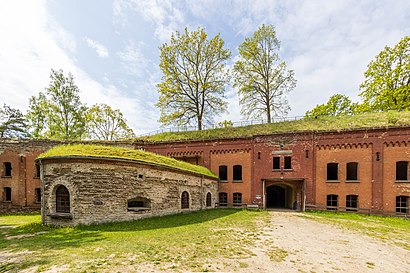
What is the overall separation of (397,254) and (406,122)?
13.3 m

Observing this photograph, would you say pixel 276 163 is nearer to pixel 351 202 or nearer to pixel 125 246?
pixel 351 202

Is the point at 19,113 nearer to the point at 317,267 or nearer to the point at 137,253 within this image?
the point at 137,253

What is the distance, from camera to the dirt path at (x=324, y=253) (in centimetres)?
611

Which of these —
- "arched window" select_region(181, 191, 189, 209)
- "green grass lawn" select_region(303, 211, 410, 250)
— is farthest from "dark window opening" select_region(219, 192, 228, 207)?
"green grass lawn" select_region(303, 211, 410, 250)

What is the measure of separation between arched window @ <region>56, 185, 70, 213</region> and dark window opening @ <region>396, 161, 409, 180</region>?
23.0 metres

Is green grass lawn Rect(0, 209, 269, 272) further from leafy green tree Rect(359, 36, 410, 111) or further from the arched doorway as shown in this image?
leafy green tree Rect(359, 36, 410, 111)

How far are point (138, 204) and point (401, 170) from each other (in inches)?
783

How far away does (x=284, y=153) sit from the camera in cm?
1812

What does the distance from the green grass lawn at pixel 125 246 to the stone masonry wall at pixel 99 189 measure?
590mm

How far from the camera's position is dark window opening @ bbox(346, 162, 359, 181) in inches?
669

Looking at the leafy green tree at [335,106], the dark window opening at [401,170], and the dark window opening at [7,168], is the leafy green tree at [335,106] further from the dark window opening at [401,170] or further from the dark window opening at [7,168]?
the dark window opening at [7,168]

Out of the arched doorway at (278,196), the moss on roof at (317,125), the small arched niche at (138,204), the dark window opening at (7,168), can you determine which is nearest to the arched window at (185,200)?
the small arched niche at (138,204)

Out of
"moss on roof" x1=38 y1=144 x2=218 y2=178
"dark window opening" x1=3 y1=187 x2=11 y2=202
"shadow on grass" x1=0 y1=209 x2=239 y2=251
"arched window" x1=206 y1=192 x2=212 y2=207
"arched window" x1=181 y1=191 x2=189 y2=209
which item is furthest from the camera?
"dark window opening" x1=3 y1=187 x2=11 y2=202

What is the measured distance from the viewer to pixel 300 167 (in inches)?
696
